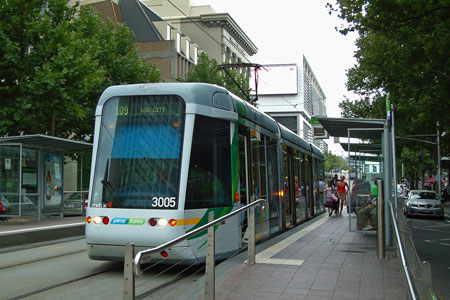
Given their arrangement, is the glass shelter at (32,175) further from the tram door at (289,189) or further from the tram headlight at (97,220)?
the tram headlight at (97,220)

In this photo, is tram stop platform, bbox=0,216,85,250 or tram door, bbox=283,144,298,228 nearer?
tram stop platform, bbox=0,216,85,250

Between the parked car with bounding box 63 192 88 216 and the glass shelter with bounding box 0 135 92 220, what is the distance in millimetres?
4379

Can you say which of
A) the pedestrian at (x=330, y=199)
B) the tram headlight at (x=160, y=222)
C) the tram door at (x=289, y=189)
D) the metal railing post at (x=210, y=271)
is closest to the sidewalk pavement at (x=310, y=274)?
the metal railing post at (x=210, y=271)

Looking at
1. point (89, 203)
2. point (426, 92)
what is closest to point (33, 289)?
point (89, 203)

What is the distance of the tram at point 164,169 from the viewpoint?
8000mm

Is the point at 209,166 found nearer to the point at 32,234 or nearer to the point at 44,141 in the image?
the point at 32,234

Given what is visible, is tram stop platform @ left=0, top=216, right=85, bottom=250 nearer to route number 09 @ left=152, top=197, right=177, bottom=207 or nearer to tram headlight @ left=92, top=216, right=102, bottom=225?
tram headlight @ left=92, top=216, right=102, bottom=225

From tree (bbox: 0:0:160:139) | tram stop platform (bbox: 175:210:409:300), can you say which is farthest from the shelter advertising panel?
tram stop platform (bbox: 175:210:409:300)

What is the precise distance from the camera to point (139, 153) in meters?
8.36

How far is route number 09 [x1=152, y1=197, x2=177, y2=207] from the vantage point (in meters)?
8.00

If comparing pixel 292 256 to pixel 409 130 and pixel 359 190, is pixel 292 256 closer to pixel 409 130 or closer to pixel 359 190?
pixel 359 190

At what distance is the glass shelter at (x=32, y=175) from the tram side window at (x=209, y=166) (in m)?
9.02

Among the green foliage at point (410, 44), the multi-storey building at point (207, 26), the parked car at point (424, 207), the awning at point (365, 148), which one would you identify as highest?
the multi-storey building at point (207, 26)

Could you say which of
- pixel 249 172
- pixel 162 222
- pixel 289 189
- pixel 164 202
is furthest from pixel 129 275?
pixel 289 189
